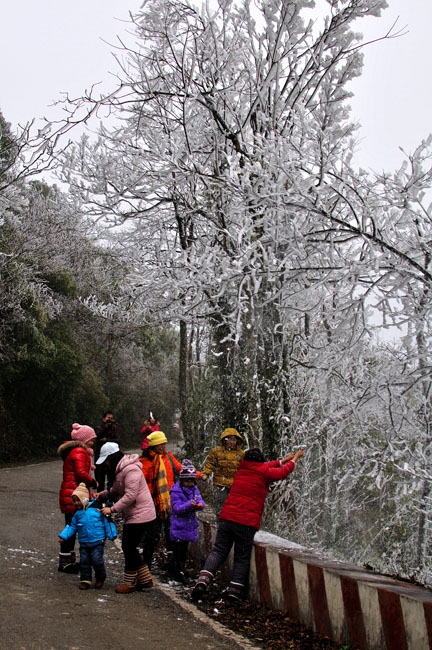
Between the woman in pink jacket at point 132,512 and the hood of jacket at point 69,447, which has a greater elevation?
the hood of jacket at point 69,447

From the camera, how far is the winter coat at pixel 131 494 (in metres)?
6.71

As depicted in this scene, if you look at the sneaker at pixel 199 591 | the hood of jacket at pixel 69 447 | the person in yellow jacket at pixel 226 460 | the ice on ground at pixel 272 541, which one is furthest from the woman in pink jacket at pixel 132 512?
the person in yellow jacket at pixel 226 460

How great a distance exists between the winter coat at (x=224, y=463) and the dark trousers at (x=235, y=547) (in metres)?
1.64

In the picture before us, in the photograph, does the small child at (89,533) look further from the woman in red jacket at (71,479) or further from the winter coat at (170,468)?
the winter coat at (170,468)

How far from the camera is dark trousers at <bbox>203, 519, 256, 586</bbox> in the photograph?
20.9ft

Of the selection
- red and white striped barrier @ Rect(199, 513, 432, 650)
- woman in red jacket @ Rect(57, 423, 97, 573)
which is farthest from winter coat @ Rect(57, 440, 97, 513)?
red and white striped barrier @ Rect(199, 513, 432, 650)

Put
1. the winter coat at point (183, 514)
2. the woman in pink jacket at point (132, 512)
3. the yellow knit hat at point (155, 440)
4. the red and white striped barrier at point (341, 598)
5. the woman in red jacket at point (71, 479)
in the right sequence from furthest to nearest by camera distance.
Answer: the yellow knit hat at point (155, 440), the woman in red jacket at point (71, 479), the winter coat at point (183, 514), the woman in pink jacket at point (132, 512), the red and white striped barrier at point (341, 598)

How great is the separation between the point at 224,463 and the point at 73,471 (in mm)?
1923

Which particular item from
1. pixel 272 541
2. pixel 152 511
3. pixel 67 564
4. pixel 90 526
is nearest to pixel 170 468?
pixel 152 511

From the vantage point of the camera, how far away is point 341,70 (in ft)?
37.2

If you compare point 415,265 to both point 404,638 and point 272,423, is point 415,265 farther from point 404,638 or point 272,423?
point 272,423

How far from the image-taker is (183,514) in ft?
23.8

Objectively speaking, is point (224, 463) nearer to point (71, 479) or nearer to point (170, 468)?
point (170, 468)

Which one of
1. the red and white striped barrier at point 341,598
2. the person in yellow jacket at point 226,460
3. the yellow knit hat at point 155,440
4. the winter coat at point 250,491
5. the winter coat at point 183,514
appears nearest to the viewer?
the red and white striped barrier at point 341,598
